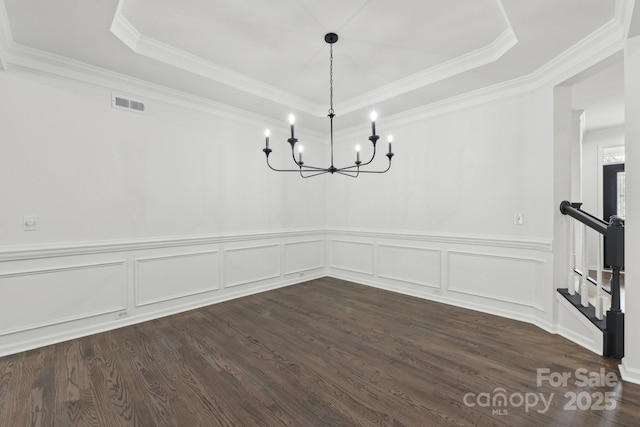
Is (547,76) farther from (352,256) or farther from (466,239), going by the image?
(352,256)

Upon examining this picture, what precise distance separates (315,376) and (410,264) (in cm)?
265

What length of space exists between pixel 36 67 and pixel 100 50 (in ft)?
Result: 2.13

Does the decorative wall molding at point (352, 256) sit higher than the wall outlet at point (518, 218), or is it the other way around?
the wall outlet at point (518, 218)

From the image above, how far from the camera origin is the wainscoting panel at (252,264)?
4.29m

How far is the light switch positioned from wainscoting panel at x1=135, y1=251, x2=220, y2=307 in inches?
37.9

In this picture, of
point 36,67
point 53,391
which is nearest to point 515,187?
point 53,391

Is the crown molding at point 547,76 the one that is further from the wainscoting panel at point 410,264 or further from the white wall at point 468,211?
the wainscoting panel at point 410,264

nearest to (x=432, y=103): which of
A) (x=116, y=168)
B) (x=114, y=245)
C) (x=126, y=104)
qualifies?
(x=126, y=104)

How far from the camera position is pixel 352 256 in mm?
5281

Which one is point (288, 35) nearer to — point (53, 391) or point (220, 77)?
point (220, 77)

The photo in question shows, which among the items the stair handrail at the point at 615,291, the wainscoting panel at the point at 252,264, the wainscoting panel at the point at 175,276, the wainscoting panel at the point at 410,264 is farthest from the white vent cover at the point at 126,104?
the stair handrail at the point at 615,291

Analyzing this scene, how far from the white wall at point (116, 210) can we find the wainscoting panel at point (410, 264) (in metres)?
1.93

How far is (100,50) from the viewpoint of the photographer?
2.74 metres

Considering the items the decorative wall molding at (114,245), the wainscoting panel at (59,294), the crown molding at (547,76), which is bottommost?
the wainscoting panel at (59,294)
